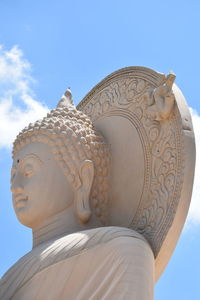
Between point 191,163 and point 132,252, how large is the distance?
0.89 m

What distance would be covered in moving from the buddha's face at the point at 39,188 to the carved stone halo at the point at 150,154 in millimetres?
492

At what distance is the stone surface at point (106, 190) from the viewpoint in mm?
5293

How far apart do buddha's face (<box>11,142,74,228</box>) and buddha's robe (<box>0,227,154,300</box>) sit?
20.0 inches

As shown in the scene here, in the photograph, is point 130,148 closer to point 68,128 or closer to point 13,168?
point 68,128

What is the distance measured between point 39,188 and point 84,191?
0.40 m

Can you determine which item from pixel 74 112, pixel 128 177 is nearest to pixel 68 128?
pixel 74 112

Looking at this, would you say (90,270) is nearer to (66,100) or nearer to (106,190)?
(106,190)

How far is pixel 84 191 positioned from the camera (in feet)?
19.9

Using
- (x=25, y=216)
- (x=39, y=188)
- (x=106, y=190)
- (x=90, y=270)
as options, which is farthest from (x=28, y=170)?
(x=90, y=270)

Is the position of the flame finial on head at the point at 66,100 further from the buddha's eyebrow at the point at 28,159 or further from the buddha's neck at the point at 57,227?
the buddha's neck at the point at 57,227

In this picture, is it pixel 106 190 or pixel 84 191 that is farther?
pixel 106 190

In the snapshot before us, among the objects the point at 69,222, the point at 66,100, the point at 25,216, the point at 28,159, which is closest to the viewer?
the point at 69,222

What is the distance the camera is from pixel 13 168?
6.38m

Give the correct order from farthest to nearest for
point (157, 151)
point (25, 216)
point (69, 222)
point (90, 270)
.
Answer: point (25, 216) < point (69, 222) < point (157, 151) < point (90, 270)
